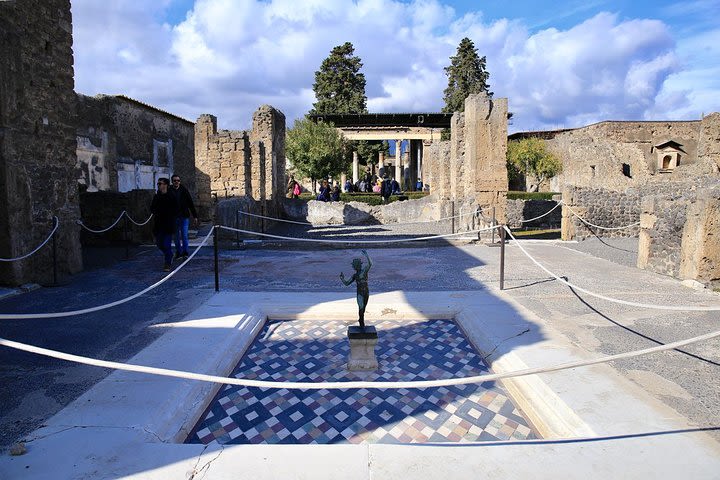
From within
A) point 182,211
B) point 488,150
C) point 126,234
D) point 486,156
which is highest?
point 488,150

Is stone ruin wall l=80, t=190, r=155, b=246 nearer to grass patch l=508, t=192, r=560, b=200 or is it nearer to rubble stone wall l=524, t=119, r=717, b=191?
grass patch l=508, t=192, r=560, b=200

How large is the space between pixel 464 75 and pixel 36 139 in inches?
1560

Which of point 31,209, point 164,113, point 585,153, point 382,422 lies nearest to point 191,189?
point 164,113

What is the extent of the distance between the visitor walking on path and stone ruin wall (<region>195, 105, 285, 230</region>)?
1470 millimetres

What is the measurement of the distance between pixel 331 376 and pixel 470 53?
1683 inches

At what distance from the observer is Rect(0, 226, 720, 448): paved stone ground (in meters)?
3.39

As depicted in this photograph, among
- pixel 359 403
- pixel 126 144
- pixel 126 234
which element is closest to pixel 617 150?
pixel 126 144

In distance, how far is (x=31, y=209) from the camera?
6445mm

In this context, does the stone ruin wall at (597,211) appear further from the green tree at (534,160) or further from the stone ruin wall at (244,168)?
the green tree at (534,160)

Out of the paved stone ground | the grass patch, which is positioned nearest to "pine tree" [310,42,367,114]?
the grass patch

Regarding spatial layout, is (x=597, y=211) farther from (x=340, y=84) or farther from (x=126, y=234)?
(x=340, y=84)

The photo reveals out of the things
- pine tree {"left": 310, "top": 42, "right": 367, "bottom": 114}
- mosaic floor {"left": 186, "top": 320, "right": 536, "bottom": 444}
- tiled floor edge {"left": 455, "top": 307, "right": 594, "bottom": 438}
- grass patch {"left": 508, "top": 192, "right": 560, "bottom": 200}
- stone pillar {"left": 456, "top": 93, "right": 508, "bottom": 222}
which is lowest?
mosaic floor {"left": 186, "top": 320, "right": 536, "bottom": 444}

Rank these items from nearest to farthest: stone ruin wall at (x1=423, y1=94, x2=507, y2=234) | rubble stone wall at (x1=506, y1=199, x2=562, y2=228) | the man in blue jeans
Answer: the man in blue jeans < stone ruin wall at (x1=423, y1=94, x2=507, y2=234) < rubble stone wall at (x1=506, y1=199, x2=562, y2=228)

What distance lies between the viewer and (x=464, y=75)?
4166cm
